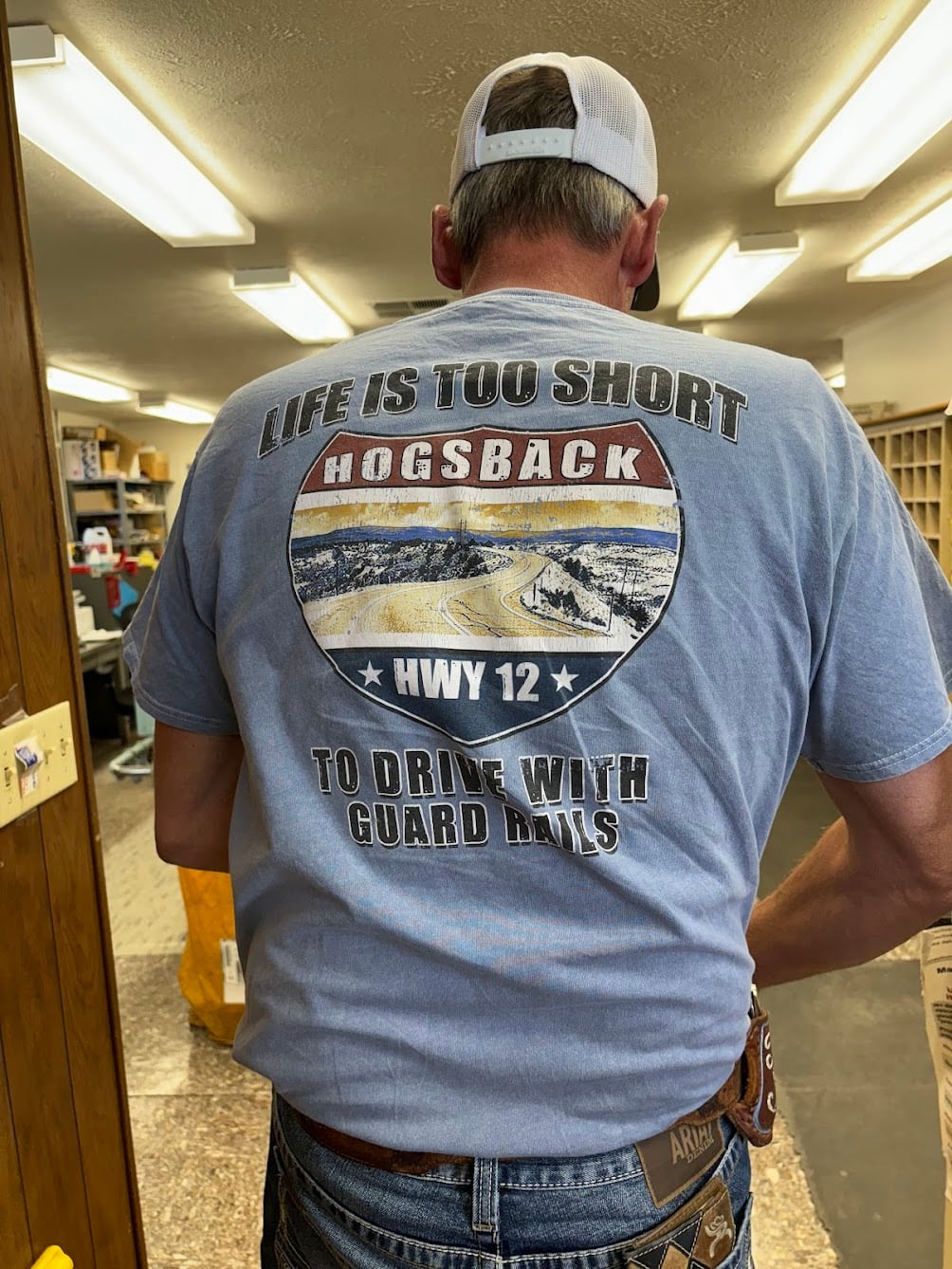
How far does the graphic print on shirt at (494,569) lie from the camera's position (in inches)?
27.5

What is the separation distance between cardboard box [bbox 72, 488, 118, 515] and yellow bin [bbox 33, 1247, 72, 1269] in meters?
10.1

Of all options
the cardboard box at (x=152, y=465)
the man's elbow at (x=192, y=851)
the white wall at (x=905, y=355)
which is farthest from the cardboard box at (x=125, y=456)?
the man's elbow at (x=192, y=851)

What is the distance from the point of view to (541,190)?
32.4 inches

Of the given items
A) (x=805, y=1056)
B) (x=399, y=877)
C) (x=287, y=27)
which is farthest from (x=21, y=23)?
(x=805, y=1056)

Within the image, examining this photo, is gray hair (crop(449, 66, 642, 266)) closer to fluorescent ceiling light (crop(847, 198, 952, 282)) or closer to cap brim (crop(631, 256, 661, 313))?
cap brim (crop(631, 256, 661, 313))

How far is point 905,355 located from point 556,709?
25.7ft

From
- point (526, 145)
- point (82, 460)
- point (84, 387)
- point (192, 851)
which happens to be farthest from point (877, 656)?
point (82, 460)

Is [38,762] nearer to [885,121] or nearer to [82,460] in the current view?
[885,121]

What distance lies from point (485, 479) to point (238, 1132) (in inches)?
94.3

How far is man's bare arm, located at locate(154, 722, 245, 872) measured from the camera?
98 cm

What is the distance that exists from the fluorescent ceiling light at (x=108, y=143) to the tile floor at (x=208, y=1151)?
2944mm

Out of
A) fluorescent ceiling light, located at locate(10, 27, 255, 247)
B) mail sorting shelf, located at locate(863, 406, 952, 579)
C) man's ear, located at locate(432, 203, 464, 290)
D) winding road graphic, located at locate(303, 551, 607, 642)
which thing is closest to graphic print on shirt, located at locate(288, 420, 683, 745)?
winding road graphic, located at locate(303, 551, 607, 642)

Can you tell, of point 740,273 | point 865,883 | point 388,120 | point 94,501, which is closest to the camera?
point 865,883

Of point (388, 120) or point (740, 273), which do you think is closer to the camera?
point (388, 120)
